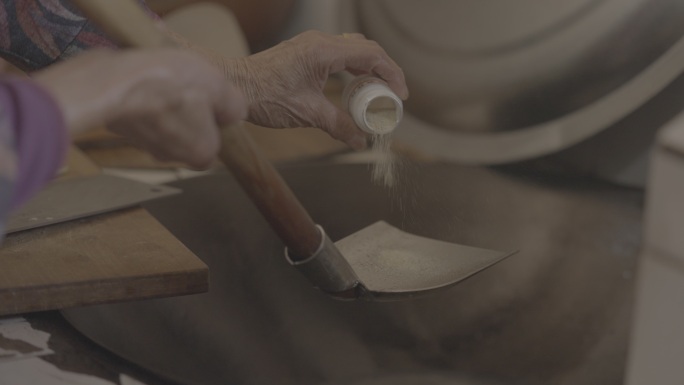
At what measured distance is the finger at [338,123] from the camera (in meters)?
0.83

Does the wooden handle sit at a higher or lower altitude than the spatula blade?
higher

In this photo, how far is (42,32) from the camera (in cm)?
81

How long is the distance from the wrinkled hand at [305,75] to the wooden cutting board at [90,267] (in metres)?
0.16

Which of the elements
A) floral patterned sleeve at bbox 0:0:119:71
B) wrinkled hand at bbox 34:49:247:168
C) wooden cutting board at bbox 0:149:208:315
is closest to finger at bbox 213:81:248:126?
wrinkled hand at bbox 34:49:247:168

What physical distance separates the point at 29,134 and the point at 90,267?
305 millimetres

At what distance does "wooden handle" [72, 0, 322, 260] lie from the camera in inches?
21.4

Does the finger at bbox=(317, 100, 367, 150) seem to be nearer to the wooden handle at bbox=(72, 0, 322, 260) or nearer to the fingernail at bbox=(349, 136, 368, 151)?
the fingernail at bbox=(349, 136, 368, 151)

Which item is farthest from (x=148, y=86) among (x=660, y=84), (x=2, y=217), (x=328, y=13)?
(x=328, y=13)

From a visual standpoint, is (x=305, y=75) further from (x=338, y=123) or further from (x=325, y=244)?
(x=325, y=244)

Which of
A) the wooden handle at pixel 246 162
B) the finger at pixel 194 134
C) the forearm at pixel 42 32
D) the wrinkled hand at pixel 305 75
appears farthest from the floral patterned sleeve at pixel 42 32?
the finger at pixel 194 134

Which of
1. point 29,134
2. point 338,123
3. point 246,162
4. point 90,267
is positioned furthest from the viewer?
point 338,123

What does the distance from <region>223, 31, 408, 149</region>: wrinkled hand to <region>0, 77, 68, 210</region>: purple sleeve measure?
0.37 m

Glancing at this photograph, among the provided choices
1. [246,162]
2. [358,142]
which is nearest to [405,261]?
[358,142]

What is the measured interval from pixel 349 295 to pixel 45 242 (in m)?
0.27
